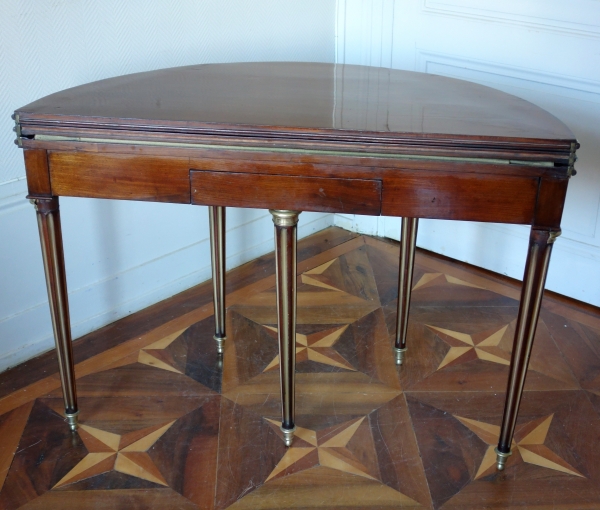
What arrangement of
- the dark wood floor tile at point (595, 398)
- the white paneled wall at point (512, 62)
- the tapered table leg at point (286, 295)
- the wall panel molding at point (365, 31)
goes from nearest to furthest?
the tapered table leg at point (286, 295) < the dark wood floor tile at point (595, 398) < the white paneled wall at point (512, 62) < the wall panel molding at point (365, 31)

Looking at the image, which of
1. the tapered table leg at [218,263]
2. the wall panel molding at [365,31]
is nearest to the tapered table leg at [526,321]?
the tapered table leg at [218,263]

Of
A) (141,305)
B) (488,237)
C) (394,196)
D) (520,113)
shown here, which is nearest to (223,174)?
(394,196)

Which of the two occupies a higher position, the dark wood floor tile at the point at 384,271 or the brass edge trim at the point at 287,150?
the brass edge trim at the point at 287,150

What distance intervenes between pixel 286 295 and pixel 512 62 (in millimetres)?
1033

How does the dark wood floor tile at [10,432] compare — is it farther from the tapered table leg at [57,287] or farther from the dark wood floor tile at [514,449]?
the dark wood floor tile at [514,449]

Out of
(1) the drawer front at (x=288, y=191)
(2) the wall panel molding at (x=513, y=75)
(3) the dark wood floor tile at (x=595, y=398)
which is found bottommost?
(3) the dark wood floor tile at (x=595, y=398)

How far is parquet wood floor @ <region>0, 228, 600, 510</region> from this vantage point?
1.28 meters

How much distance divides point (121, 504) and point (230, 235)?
37.2 inches

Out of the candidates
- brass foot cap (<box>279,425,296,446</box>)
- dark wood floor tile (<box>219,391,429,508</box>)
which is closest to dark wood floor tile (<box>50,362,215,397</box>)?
dark wood floor tile (<box>219,391,429,508</box>)

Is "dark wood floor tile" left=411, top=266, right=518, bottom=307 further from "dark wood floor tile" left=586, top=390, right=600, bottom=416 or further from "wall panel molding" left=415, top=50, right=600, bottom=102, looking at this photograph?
"wall panel molding" left=415, top=50, right=600, bottom=102

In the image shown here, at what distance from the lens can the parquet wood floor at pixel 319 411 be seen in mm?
1278

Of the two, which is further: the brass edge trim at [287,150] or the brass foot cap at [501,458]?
the brass foot cap at [501,458]

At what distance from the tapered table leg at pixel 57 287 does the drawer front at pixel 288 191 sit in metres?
0.26

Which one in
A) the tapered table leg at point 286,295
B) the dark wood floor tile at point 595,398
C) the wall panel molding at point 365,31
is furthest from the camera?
the wall panel molding at point 365,31
